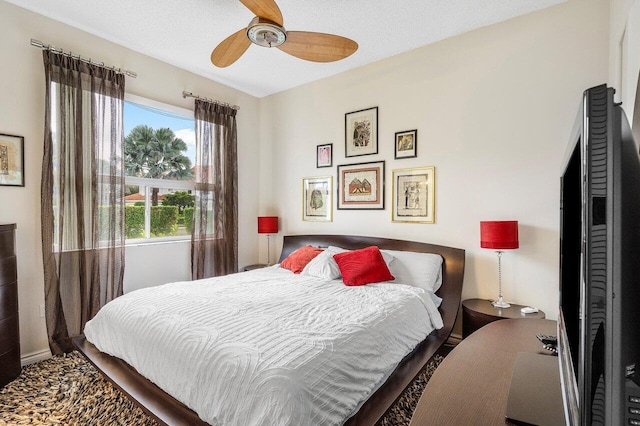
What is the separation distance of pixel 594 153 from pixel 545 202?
8.67 feet

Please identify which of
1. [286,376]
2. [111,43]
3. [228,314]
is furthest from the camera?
[111,43]

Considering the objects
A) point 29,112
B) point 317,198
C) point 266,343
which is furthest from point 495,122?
point 29,112

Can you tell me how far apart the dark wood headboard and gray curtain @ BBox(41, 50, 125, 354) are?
1.97 meters

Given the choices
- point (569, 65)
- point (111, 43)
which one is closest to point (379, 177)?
point (569, 65)

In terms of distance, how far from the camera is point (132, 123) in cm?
344

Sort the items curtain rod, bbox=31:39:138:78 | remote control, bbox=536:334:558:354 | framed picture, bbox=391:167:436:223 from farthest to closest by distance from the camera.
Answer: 1. framed picture, bbox=391:167:436:223
2. curtain rod, bbox=31:39:138:78
3. remote control, bbox=536:334:558:354

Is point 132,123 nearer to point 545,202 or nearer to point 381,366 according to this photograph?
Result: point 381,366

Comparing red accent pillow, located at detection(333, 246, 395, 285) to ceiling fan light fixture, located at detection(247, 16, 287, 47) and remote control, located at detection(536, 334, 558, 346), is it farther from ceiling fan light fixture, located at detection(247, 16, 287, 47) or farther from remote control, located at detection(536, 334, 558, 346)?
ceiling fan light fixture, located at detection(247, 16, 287, 47)

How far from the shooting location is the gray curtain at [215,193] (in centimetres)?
384

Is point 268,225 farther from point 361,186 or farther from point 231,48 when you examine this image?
point 231,48

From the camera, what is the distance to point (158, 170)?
12.0ft

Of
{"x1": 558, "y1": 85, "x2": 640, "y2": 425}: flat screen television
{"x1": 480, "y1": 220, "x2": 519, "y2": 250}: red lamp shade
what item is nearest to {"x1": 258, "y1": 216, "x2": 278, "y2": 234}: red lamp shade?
{"x1": 480, "y1": 220, "x2": 519, "y2": 250}: red lamp shade

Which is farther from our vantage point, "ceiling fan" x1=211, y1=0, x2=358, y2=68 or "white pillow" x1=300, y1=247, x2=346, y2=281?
"white pillow" x1=300, y1=247, x2=346, y2=281

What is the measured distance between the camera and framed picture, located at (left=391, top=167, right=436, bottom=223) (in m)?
3.22
